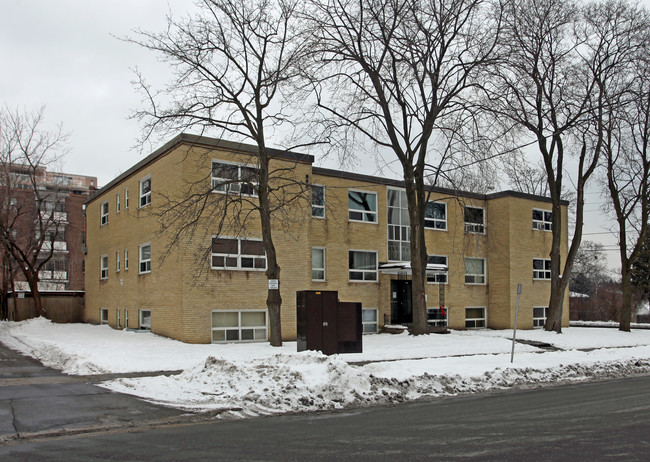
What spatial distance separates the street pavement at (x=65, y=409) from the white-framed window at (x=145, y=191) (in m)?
12.2

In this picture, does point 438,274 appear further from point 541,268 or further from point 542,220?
point 542,220

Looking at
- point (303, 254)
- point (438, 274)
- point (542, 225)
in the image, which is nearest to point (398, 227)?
point (438, 274)

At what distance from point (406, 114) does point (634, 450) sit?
767 inches

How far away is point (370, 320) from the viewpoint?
2778cm

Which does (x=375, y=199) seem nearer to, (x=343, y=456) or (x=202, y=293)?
(x=202, y=293)

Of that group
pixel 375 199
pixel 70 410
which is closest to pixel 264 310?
pixel 375 199

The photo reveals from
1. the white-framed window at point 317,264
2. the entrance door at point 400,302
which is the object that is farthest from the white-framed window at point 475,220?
the white-framed window at point 317,264

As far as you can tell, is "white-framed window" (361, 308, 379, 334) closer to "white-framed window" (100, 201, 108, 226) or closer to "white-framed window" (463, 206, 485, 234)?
"white-framed window" (463, 206, 485, 234)

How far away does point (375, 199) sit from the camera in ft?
93.0

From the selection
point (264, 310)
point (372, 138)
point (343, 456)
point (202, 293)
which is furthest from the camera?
point (372, 138)

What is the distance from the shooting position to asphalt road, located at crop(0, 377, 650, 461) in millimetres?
6887

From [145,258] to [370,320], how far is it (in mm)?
10430

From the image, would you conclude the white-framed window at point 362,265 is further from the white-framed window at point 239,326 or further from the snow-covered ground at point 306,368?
the white-framed window at point 239,326

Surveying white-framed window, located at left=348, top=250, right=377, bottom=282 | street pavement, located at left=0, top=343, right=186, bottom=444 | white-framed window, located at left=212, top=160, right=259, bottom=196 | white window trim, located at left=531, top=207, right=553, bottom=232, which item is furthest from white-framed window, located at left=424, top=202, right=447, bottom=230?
street pavement, located at left=0, top=343, right=186, bottom=444
